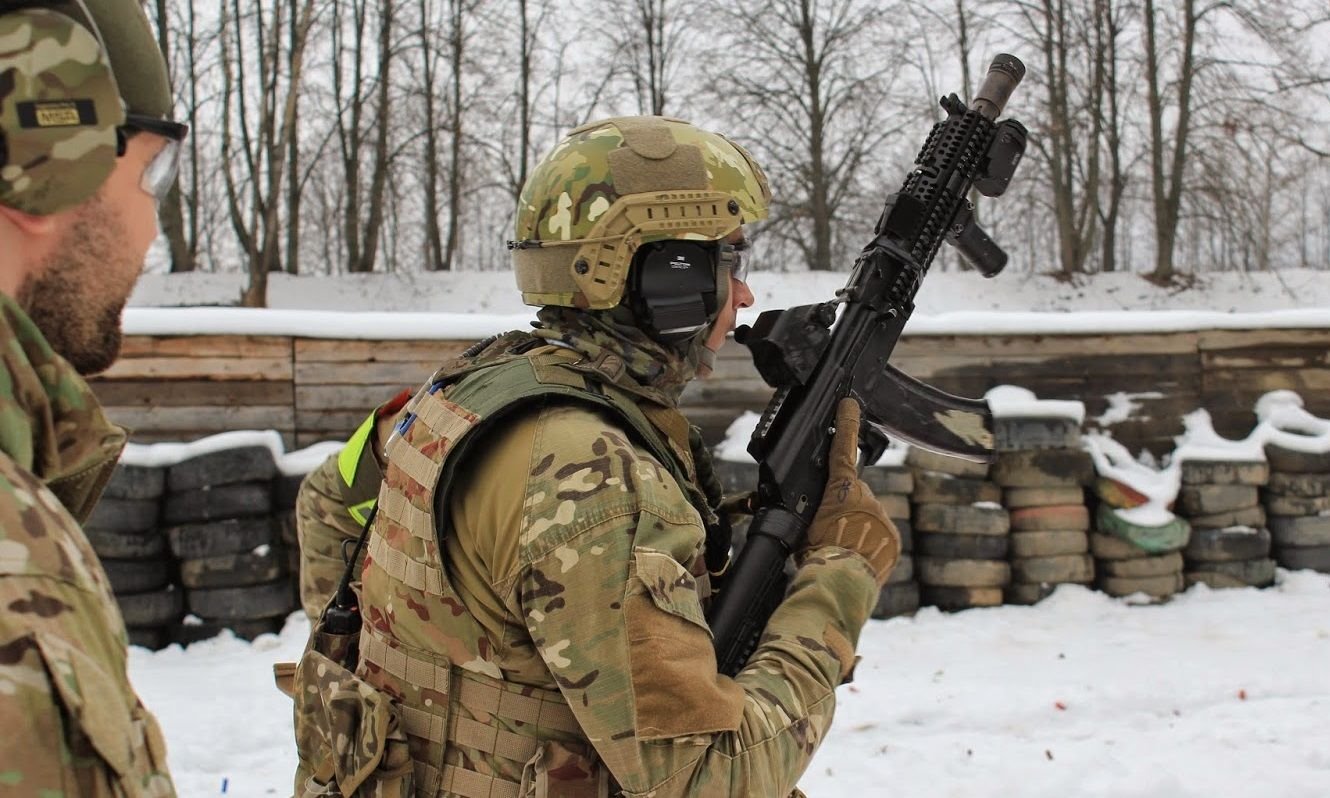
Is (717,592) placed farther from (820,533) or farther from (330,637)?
(330,637)

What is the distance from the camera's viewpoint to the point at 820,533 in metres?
1.94

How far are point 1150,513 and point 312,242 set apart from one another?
106 feet

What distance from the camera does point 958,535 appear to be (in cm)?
607

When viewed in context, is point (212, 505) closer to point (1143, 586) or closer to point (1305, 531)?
point (1143, 586)

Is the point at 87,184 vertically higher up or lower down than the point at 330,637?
higher up

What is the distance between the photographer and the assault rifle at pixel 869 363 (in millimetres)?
1859

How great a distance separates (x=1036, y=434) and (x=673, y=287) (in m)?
4.91

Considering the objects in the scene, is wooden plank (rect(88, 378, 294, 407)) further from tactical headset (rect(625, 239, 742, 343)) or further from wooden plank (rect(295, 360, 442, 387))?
tactical headset (rect(625, 239, 742, 343))

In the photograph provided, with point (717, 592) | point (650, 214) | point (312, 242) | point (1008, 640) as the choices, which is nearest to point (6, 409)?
point (650, 214)

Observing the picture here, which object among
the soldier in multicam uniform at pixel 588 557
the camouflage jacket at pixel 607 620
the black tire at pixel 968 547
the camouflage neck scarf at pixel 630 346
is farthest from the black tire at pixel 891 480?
the camouflage jacket at pixel 607 620

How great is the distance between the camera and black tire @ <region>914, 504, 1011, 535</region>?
603cm

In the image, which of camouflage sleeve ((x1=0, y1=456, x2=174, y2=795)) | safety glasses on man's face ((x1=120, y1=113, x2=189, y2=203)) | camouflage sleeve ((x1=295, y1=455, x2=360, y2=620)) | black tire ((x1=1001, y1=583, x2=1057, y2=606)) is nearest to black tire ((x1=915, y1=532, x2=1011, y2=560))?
black tire ((x1=1001, y1=583, x2=1057, y2=606))

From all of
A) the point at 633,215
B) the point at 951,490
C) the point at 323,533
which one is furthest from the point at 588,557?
the point at 951,490

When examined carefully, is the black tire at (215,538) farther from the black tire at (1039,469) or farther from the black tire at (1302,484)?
the black tire at (1302,484)
